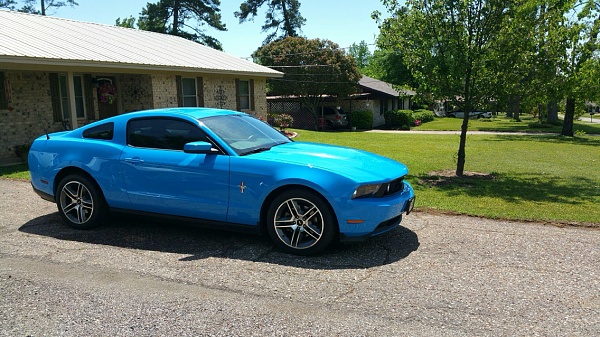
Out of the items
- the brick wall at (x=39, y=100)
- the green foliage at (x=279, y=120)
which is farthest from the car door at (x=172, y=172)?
the green foliage at (x=279, y=120)

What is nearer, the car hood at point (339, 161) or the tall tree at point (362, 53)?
the car hood at point (339, 161)

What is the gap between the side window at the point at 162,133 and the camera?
5.61 metres

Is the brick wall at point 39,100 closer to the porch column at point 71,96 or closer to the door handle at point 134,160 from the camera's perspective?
the porch column at point 71,96

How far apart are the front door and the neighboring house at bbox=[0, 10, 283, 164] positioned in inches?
1.2

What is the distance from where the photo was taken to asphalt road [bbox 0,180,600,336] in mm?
3559

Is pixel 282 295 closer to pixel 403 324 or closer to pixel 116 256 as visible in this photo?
pixel 403 324

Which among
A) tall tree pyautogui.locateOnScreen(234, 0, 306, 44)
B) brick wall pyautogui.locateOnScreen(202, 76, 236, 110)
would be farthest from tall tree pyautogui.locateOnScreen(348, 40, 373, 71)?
brick wall pyautogui.locateOnScreen(202, 76, 236, 110)

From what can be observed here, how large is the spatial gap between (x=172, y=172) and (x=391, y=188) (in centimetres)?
243

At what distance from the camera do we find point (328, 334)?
134 inches

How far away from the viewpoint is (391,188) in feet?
17.1

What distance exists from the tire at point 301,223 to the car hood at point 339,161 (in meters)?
0.36

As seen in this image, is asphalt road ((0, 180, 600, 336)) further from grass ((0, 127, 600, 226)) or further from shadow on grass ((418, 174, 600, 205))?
shadow on grass ((418, 174, 600, 205))

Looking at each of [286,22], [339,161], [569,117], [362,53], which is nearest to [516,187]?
[339,161]

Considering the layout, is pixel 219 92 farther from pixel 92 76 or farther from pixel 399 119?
pixel 399 119
